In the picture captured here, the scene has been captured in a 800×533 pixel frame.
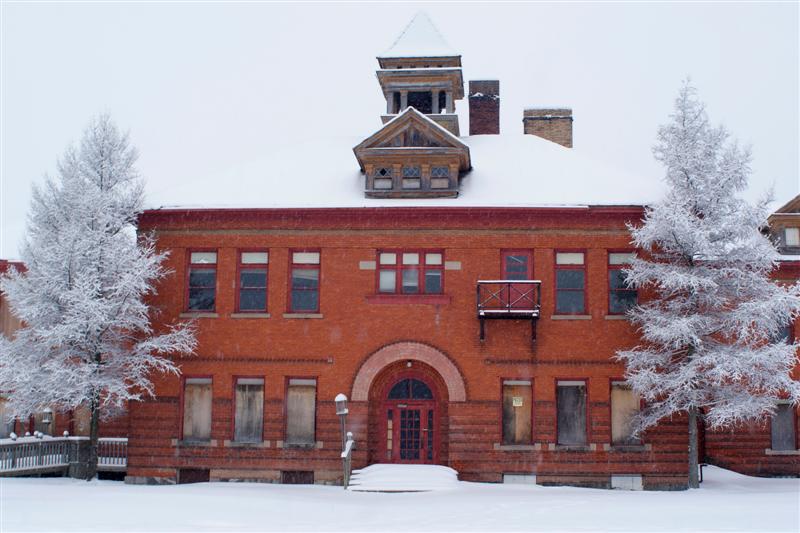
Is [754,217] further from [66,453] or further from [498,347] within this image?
[66,453]

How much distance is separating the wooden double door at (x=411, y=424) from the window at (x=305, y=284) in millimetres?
3878

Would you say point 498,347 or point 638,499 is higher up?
point 498,347

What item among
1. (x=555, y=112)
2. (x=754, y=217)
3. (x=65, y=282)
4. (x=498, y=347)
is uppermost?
(x=555, y=112)

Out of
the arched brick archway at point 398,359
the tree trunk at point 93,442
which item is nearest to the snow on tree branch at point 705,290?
the arched brick archway at point 398,359

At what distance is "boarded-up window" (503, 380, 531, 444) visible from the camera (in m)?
27.6

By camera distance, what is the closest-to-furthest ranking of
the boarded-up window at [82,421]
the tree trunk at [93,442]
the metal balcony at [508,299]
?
1. the metal balcony at [508,299]
2. the tree trunk at [93,442]
3. the boarded-up window at [82,421]

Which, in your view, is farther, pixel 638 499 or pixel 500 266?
pixel 500 266

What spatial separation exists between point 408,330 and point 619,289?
6.82 metres

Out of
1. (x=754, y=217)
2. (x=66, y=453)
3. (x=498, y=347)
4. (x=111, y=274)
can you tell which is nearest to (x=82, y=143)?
(x=111, y=274)

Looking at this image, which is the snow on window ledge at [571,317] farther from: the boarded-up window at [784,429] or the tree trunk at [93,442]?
the tree trunk at [93,442]

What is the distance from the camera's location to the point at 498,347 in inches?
1093

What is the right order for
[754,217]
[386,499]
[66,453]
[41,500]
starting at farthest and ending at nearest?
[66,453]
[754,217]
[386,499]
[41,500]

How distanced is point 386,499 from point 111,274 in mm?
10949

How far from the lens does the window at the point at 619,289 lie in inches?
1102
